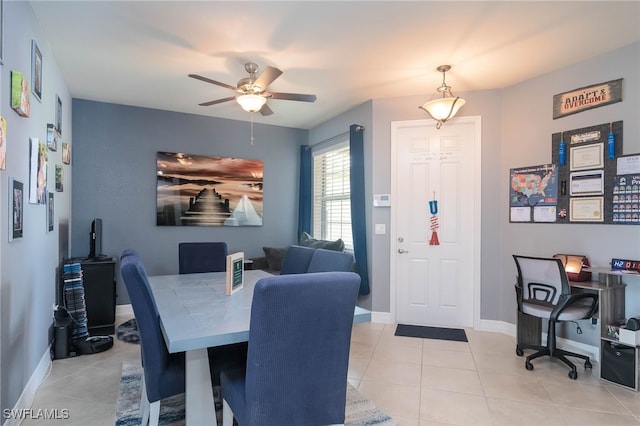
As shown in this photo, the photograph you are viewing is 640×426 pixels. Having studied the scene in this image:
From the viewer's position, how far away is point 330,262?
2537 millimetres

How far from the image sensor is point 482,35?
8.81ft

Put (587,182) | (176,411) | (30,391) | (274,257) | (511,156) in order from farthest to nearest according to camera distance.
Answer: (274,257) < (511,156) < (587,182) < (30,391) < (176,411)

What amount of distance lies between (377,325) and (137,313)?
296 centimetres

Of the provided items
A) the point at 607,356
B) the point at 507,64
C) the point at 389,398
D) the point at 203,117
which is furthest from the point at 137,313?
the point at 203,117

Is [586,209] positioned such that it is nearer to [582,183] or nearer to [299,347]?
[582,183]

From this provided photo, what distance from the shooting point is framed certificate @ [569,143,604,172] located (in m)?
3.03

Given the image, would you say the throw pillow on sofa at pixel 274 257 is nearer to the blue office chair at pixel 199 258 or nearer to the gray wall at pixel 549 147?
the blue office chair at pixel 199 258

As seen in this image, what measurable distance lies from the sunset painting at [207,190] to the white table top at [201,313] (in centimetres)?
218

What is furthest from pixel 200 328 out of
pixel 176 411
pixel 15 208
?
pixel 15 208

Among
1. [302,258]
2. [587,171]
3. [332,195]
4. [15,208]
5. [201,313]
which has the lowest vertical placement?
[201,313]

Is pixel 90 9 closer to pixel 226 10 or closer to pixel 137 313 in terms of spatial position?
pixel 226 10

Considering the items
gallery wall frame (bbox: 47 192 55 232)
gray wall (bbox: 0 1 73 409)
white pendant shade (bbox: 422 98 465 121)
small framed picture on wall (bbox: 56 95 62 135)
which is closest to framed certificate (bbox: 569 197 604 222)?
white pendant shade (bbox: 422 98 465 121)

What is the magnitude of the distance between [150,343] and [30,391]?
1470mm

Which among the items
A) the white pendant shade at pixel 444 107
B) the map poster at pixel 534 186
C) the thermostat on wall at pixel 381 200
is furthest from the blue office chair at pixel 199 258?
the map poster at pixel 534 186
